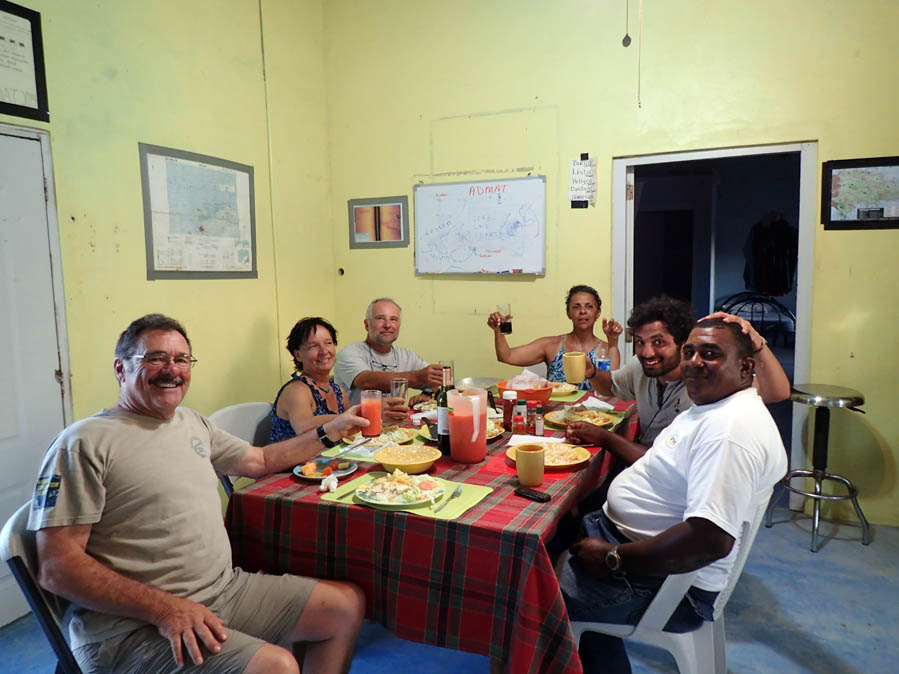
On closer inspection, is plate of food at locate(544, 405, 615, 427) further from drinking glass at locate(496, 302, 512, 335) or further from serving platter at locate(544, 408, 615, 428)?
drinking glass at locate(496, 302, 512, 335)

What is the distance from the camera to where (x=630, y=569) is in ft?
4.40

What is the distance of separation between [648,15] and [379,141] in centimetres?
172

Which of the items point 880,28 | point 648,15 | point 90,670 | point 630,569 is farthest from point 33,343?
point 880,28

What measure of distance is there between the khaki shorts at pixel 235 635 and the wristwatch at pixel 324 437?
45 centimetres

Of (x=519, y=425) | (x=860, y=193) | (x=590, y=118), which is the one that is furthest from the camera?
(x=590, y=118)

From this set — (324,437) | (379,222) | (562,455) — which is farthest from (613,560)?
(379,222)

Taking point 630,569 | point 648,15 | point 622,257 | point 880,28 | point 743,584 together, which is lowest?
point 743,584

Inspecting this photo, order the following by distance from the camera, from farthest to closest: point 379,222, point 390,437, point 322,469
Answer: point 379,222 < point 390,437 < point 322,469

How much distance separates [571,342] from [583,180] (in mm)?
951

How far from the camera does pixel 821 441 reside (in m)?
2.89

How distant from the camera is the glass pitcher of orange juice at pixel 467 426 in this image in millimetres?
1674

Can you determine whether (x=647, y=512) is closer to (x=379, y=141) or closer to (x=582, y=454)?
(x=582, y=454)

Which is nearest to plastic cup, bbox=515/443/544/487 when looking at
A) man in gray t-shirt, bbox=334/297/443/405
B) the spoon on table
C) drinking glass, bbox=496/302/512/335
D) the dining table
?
the dining table

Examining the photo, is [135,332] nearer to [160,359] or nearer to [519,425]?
[160,359]
